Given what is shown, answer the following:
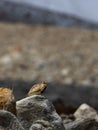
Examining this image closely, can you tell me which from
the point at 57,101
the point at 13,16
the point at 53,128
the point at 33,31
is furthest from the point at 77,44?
the point at 53,128

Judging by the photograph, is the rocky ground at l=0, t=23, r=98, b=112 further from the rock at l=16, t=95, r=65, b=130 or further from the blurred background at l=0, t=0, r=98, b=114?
the rock at l=16, t=95, r=65, b=130

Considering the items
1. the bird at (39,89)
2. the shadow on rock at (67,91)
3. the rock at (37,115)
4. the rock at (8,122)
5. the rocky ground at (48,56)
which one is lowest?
the rock at (8,122)

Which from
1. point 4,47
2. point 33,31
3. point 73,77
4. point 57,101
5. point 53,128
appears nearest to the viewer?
point 53,128

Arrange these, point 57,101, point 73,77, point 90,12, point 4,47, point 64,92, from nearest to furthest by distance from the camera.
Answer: point 90,12 < point 57,101 < point 64,92 < point 73,77 < point 4,47

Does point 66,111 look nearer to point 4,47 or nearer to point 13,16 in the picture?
point 4,47

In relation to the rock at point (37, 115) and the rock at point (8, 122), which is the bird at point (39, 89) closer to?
the rock at point (37, 115)

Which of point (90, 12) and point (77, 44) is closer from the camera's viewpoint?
Answer: point (90, 12)

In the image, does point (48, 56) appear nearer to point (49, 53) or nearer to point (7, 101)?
point (49, 53)

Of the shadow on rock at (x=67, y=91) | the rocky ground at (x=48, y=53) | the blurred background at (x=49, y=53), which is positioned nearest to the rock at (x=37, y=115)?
the blurred background at (x=49, y=53)
